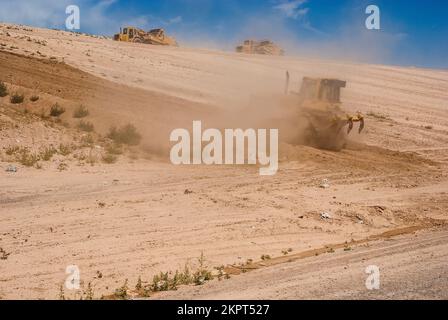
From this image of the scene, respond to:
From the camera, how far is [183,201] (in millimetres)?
12188

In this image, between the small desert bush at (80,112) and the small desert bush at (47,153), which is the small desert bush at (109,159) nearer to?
the small desert bush at (47,153)

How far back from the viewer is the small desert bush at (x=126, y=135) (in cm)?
1703

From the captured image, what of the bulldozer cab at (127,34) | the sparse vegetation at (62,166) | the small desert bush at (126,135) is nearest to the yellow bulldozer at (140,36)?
the bulldozer cab at (127,34)

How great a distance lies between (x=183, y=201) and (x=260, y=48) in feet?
169

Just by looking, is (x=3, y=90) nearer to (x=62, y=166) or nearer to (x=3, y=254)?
(x=62, y=166)

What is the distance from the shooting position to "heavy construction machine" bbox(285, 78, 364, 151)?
18031 millimetres

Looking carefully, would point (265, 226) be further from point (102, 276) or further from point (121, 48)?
point (121, 48)

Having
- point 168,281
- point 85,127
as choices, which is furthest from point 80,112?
point 168,281

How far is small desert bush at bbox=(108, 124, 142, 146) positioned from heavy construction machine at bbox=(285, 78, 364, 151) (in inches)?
228

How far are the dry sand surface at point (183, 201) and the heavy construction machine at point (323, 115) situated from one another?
27.3 inches

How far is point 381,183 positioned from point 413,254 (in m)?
6.65
